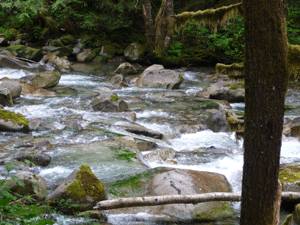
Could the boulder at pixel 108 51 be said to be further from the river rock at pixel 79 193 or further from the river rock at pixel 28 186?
the river rock at pixel 79 193

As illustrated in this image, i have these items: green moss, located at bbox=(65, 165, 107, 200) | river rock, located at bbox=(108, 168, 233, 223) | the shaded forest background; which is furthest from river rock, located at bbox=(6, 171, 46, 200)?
the shaded forest background

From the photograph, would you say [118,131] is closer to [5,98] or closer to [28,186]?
[28,186]

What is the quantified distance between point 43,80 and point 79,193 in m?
9.36

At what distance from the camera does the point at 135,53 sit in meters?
18.2

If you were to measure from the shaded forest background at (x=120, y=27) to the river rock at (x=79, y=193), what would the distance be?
13.8 m

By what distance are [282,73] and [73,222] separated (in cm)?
294

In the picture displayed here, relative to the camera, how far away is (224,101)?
11.1m

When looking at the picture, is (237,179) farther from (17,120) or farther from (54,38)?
(54,38)

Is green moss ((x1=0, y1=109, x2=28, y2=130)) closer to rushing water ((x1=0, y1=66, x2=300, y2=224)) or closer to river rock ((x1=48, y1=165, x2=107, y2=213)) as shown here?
rushing water ((x1=0, y1=66, x2=300, y2=224))

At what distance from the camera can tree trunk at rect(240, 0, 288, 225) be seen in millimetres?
2533

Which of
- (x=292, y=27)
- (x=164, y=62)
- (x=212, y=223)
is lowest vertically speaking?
(x=212, y=223)

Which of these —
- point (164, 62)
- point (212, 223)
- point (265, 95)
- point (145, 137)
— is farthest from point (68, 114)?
point (164, 62)

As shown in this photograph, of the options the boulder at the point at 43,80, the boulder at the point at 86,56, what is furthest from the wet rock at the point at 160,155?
the boulder at the point at 86,56

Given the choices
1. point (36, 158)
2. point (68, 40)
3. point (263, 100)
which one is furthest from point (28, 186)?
point (68, 40)
